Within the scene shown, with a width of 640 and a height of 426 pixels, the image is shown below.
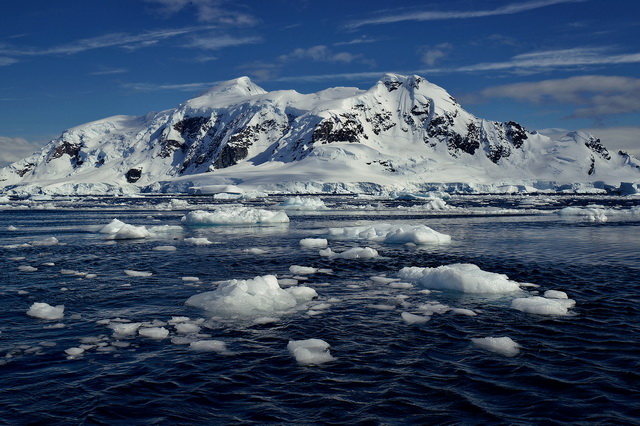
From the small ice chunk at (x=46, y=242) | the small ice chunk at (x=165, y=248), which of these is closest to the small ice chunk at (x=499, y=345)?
the small ice chunk at (x=165, y=248)

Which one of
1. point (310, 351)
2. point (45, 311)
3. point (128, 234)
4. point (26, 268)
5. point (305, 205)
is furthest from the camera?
point (305, 205)

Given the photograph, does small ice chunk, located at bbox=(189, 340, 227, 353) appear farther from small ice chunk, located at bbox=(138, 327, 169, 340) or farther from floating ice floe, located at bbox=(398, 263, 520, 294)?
floating ice floe, located at bbox=(398, 263, 520, 294)

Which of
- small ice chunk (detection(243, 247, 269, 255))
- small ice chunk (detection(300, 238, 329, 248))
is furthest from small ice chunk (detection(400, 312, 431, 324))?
small ice chunk (detection(300, 238, 329, 248))

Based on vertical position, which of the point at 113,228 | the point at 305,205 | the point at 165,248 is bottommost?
the point at 165,248

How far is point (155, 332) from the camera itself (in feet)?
42.3

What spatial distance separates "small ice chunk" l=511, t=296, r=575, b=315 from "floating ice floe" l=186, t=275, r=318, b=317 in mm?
6467

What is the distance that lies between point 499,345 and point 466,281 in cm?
595

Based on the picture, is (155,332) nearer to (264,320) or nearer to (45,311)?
(264,320)

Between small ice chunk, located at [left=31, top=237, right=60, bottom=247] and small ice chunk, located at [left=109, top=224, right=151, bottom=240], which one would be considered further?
small ice chunk, located at [left=109, top=224, right=151, bottom=240]

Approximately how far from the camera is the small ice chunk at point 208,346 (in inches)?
465

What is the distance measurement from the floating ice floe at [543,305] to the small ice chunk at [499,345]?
3166 millimetres

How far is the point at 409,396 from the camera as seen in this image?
9281mm

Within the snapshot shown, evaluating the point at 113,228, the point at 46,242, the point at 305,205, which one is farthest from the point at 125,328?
the point at 305,205

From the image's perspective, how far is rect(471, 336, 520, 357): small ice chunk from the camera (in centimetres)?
1158
